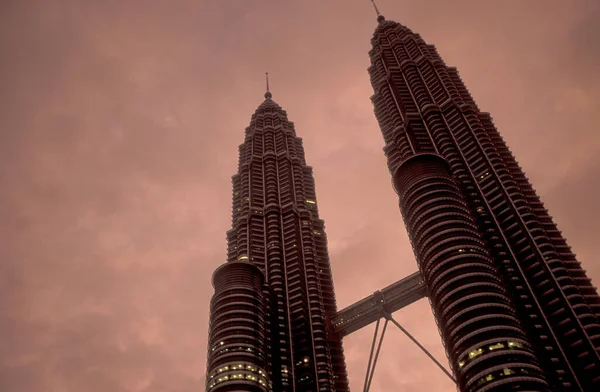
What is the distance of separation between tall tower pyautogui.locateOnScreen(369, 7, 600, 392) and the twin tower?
28cm

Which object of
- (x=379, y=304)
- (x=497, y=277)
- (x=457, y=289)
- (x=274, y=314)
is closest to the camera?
(x=457, y=289)

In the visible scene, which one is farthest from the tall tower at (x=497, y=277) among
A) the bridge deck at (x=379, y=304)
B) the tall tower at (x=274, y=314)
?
the tall tower at (x=274, y=314)

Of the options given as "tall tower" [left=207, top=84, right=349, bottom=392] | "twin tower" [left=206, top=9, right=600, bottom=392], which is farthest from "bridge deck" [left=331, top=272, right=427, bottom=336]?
"tall tower" [left=207, top=84, right=349, bottom=392]

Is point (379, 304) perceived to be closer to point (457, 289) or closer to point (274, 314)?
point (274, 314)

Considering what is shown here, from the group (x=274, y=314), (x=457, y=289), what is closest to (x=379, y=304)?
(x=274, y=314)

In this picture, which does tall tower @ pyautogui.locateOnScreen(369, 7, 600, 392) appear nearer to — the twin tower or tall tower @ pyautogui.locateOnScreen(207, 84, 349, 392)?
the twin tower

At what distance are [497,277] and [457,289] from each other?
1114 cm

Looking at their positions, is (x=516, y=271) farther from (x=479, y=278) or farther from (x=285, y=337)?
(x=285, y=337)

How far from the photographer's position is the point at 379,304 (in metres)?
166

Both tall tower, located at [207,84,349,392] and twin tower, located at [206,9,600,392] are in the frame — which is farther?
tall tower, located at [207,84,349,392]

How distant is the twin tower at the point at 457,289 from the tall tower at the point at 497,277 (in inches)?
11.0

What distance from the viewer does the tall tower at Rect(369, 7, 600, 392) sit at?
108m

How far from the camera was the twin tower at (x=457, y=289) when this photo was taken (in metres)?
113

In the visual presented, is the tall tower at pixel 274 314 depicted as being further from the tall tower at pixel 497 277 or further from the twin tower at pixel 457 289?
the tall tower at pixel 497 277
